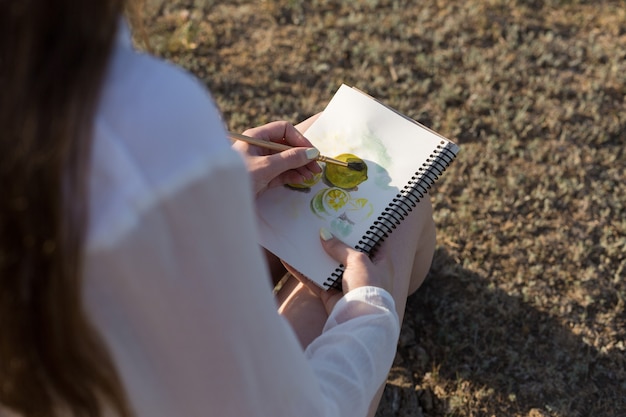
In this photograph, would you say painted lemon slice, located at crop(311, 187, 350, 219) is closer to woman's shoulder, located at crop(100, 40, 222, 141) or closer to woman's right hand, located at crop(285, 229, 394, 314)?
woman's right hand, located at crop(285, 229, 394, 314)

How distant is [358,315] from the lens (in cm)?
128

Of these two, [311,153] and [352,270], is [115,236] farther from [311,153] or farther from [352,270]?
[311,153]

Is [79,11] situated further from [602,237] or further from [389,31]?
[389,31]

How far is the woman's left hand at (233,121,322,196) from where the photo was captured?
4.89 feet

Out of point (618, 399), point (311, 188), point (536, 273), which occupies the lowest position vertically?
point (618, 399)

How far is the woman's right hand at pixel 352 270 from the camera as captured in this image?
1367 millimetres

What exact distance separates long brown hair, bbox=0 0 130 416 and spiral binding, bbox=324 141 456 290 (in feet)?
2.80

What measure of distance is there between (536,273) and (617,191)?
0.45 m

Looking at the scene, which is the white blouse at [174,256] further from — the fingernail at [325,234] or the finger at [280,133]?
the finger at [280,133]

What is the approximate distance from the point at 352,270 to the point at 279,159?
0.94 feet

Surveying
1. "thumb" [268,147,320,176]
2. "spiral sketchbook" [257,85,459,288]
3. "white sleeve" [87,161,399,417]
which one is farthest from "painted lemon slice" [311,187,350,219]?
"white sleeve" [87,161,399,417]

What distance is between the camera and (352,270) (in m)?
1.40

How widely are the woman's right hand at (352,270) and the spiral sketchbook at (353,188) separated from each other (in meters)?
A: 0.02

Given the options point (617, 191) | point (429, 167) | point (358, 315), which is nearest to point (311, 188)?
point (429, 167)
